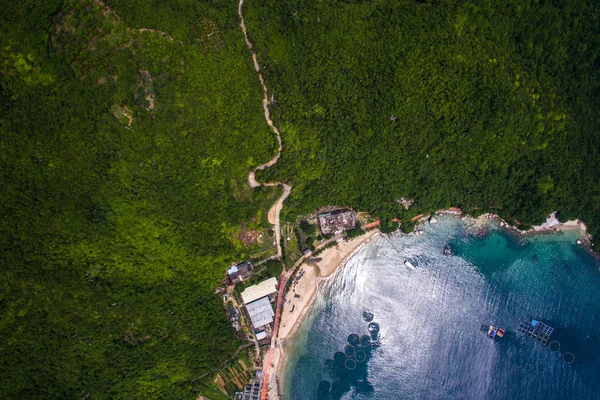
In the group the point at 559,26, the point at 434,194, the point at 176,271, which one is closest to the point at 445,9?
the point at 559,26

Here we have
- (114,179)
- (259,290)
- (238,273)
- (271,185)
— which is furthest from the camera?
(259,290)

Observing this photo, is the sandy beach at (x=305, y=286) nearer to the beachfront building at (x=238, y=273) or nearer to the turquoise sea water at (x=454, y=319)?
the turquoise sea water at (x=454, y=319)

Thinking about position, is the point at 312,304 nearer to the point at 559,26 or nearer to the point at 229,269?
the point at 229,269

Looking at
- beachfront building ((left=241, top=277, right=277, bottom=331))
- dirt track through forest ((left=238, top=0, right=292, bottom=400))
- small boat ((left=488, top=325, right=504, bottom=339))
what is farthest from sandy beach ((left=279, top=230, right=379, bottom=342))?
small boat ((left=488, top=325, right=504, bottom=339))

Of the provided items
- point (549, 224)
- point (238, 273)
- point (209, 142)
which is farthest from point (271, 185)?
point (549, 224)

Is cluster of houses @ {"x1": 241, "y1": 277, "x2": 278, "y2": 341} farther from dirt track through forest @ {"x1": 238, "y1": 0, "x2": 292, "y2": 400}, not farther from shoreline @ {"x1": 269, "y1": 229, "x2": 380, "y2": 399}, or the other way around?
shoreline @ {"x1": 269, "y1": 229, "x2": 380, "y2": 399}

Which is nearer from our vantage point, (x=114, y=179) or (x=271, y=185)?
(x=114, y=179)

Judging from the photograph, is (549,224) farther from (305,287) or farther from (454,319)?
(305,287)
